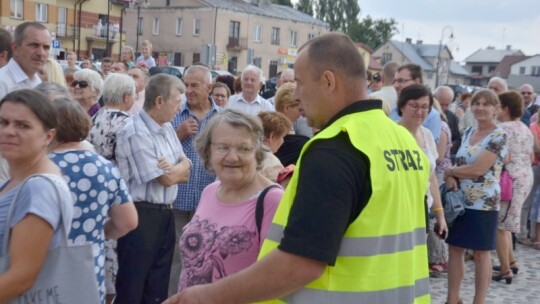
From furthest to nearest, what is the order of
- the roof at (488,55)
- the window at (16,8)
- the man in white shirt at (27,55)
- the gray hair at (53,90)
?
1. the roof at (488,55)
2. the window at (16,8)
3. the man in white shirt at (27,55)
4. the gray hair at (53,90)

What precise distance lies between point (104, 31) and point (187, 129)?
144 ft

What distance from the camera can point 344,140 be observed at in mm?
1881

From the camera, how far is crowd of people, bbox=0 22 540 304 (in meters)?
1.88

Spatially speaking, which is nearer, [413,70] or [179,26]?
[413,70]

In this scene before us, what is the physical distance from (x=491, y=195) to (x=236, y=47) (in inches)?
1929

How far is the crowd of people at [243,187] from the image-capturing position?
188 cm

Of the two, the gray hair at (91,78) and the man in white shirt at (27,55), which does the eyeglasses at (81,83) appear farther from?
the man in white shirt at (27,55)

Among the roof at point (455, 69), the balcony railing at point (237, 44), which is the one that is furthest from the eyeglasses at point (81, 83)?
the roof at point (455, 69)

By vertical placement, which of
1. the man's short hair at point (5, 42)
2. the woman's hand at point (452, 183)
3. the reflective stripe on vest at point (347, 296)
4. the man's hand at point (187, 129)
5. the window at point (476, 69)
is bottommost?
the woman's hand at point (452, 183)

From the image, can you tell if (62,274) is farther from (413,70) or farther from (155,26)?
(155,26)

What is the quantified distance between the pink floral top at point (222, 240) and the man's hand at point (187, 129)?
230 cm

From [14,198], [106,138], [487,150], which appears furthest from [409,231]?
[487,150]

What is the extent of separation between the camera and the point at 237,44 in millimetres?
→ 52781

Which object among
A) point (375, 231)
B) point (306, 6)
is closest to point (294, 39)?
point (306, 6)
